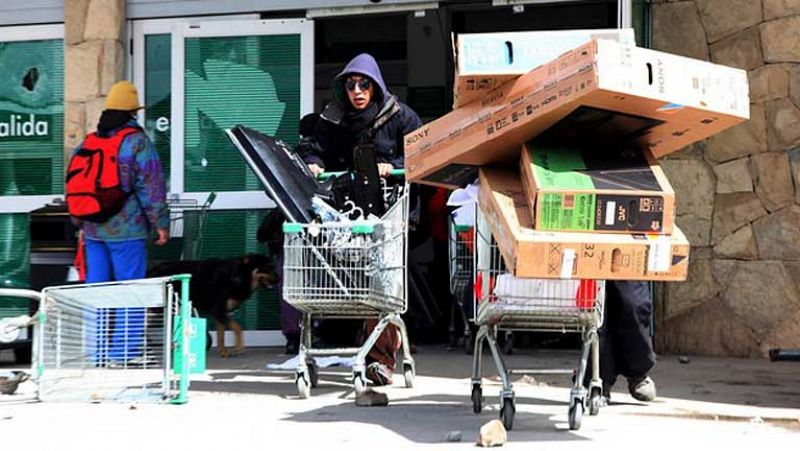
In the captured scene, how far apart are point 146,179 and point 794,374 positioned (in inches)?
171

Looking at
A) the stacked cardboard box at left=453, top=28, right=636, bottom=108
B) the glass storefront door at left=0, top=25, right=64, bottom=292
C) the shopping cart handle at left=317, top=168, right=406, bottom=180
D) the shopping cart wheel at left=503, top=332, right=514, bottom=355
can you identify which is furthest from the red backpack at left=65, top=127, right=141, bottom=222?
the stacked cardboard box at left=453, top=28, right=636, bottom=108

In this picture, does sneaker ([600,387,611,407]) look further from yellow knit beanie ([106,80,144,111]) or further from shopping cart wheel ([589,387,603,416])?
yellow knit beanie ([106,80,144,111])

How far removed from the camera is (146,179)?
Result: 23.4 ft

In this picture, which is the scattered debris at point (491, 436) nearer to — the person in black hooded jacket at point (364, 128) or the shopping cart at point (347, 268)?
the shopping cart at point (347, 268)

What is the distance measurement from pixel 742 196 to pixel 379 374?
11.2 ft

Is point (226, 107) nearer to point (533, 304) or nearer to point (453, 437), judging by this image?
point (533, 304)

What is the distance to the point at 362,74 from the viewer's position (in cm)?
653

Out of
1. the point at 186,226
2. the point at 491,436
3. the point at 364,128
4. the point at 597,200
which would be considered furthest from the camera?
the point at 186,226

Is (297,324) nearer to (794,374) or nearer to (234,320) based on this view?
(234,320)

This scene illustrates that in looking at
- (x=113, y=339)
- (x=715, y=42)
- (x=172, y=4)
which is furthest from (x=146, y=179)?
(x=715, y=42)

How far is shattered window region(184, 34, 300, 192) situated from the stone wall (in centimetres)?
288

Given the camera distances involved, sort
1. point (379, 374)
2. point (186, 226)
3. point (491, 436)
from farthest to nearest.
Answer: point (186, 226) → point (379, 374) → point (491, 436)

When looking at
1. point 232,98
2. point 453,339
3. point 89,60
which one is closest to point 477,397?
point 453,339

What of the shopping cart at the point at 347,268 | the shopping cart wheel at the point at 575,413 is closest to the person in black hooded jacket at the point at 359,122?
the shopping cart at the point at 347,268
